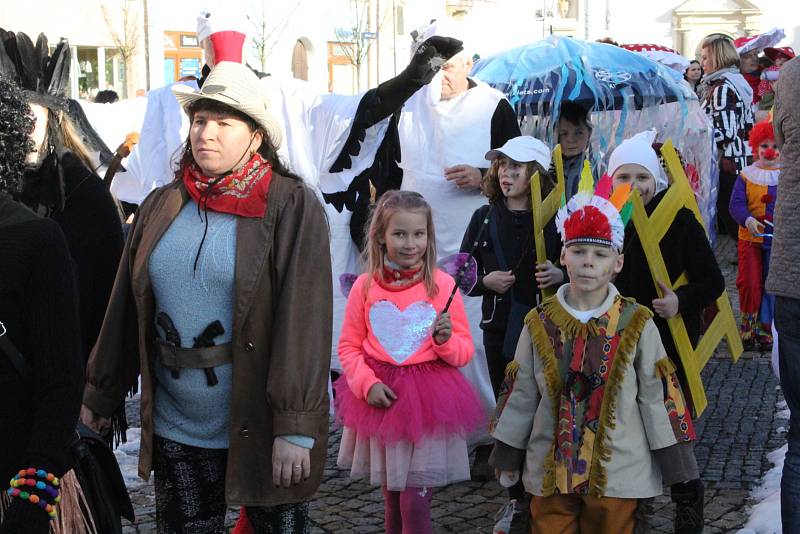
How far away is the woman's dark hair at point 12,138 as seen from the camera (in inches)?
99.6

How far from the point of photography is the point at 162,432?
10.1 ft

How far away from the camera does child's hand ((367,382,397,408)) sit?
13.3 ft

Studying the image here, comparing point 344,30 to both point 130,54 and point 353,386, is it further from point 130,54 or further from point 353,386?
point 353,386

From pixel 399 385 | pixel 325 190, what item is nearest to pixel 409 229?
pixel 399 385

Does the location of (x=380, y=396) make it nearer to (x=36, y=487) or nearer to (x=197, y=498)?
(x=197, y=498)

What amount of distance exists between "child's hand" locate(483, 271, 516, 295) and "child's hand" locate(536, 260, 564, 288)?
131 mm

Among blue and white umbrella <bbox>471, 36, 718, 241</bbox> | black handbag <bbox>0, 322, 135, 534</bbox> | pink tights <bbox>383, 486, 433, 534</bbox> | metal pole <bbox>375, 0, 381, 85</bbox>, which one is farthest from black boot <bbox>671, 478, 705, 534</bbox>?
metal pole <bbox>375, 0, 381, 85</bbox>

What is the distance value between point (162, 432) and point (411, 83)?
2851 millimetres

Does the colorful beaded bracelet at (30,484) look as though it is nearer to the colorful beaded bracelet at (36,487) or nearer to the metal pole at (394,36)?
the colorful beaded bracelet at (36,487)

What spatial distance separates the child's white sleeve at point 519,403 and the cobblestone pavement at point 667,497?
1012 mm

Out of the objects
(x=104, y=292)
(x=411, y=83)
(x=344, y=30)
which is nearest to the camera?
(x=104, y=292)

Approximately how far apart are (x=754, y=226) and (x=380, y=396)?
14.7 feet

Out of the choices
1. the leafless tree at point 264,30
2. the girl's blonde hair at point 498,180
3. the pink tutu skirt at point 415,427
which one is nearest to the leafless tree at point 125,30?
the leafless tree at point 264,30

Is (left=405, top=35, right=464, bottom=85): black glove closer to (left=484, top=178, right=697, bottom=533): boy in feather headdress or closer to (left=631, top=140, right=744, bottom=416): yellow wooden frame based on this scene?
(left=631, top=140, right=744, bottom=416): yellow wooden frame
